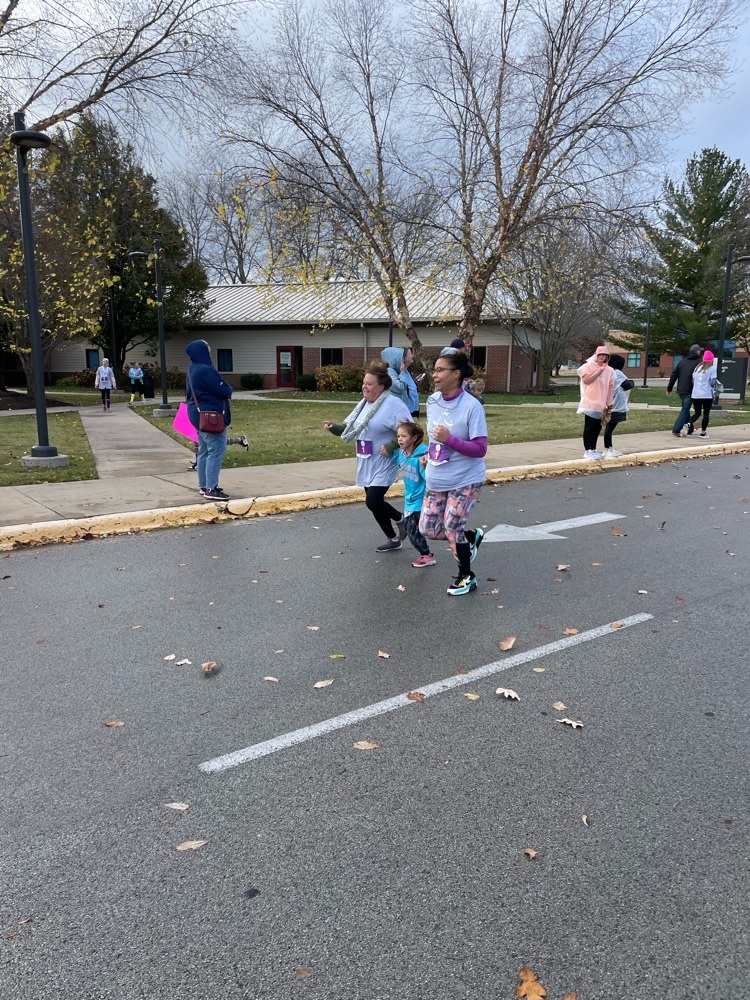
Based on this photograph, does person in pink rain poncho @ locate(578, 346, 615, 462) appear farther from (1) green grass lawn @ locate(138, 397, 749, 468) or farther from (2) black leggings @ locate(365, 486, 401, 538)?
(2) black leggings @ locate(365, 486, 401, 538)

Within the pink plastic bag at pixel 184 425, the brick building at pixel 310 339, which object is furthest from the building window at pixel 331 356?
the pink plastic bag at pixel 184 425

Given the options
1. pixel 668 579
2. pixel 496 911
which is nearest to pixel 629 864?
pixel 496 911

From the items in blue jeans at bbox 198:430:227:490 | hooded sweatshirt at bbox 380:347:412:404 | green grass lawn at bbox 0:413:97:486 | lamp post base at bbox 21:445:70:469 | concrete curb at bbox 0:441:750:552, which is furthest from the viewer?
lamp post base at bbox 21:445:70:469

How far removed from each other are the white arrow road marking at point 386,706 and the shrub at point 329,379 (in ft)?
99.2

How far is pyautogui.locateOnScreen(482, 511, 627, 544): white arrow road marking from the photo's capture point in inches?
284

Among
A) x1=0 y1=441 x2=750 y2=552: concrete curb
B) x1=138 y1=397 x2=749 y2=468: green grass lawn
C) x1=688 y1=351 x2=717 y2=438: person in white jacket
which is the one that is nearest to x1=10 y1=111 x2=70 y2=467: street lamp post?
x1=138 y1=397 x2=749 y2=468: green grass lawn

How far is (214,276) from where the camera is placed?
5759 centimetres

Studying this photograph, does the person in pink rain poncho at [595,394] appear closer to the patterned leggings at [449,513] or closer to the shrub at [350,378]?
the patterned leggings at [449,513]

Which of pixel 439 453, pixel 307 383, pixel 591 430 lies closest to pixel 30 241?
pixel 439 453

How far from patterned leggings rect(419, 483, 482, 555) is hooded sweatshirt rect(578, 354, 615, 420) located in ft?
22.6

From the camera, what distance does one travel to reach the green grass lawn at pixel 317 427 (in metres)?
12.4

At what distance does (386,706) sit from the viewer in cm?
367

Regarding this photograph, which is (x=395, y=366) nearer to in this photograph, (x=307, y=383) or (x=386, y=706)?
(x=386, y=706)

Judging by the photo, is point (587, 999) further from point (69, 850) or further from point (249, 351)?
point (249, 351)
